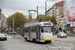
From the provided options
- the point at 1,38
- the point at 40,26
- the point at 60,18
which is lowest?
the point at 1,38

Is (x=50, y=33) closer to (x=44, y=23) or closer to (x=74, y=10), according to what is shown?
(x=44, y=23)

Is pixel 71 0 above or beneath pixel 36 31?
above

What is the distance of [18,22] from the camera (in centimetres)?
8788

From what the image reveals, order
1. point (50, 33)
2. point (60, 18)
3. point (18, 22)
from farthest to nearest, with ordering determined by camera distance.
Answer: point (60, 18) < point (18, 22) < point (50, 33)

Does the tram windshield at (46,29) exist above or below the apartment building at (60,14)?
below

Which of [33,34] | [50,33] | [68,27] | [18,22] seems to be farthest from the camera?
[18,22]

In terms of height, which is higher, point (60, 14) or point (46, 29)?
point (60, 14)

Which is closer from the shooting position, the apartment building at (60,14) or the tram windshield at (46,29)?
the tram windshield at (46,29)

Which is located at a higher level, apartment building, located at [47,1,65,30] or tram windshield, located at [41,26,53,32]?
apartment building, located at [47,1,65,30]

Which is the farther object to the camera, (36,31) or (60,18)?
(60,18)

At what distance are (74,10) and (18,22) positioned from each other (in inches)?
1305

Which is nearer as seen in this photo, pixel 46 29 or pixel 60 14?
pixel 46 29

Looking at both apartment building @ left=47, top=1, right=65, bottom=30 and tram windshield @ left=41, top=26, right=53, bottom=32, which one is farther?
apartment building @ left=47, top=1, right=65, bottom=30

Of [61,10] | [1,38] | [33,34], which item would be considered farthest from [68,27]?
[33,34]
